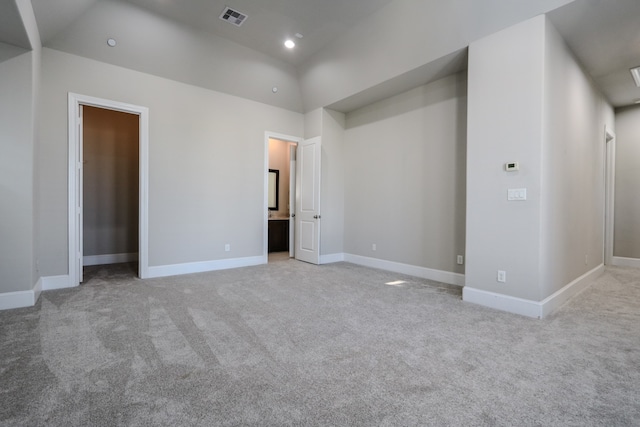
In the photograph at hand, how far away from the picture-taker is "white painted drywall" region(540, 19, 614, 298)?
295 cm

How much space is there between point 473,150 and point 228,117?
3.87 meters

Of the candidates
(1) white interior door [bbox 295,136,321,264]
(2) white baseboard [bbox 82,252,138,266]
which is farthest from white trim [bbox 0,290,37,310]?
(1) white interior door [bbox 295,136,321,264]

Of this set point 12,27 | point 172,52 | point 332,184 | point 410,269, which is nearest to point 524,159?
point 410,269

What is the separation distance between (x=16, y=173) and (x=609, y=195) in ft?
29.0

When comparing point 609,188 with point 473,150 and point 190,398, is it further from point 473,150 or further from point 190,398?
point 190,398

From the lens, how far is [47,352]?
2062 millimetres

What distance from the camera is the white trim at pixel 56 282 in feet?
11.6

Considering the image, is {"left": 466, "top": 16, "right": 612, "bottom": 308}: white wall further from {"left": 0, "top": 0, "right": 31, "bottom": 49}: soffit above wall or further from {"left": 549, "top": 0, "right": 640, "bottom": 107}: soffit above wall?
{"left": 0, "top": 0, "right": 31, "bottom": 49}: soffit above wall

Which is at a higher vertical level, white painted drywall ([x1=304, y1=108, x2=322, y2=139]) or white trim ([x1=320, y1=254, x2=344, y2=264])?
white painted drywall ([x1=304, y1=108, x2=322, y2=139])

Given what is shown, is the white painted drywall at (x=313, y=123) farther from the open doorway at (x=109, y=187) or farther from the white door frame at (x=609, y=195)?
the white door frame at (x=609, y=195)

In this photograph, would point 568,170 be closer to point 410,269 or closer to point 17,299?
point 410,269

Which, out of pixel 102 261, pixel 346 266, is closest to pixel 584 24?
pixel 346 266

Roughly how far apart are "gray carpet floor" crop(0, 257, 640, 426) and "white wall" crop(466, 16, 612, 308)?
0.50m

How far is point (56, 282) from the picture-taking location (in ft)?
11.9
